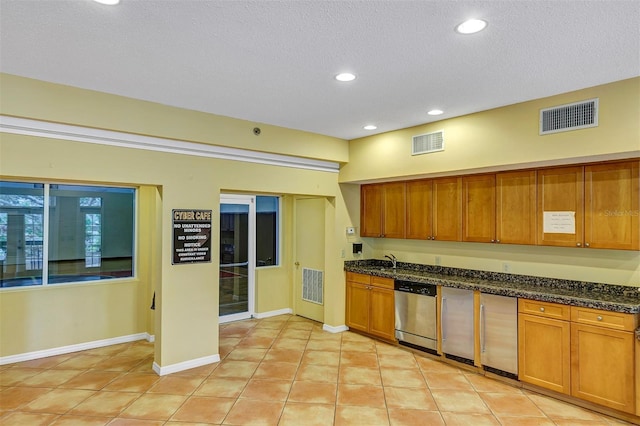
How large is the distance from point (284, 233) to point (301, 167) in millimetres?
1733

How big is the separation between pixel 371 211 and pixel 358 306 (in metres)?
1.42

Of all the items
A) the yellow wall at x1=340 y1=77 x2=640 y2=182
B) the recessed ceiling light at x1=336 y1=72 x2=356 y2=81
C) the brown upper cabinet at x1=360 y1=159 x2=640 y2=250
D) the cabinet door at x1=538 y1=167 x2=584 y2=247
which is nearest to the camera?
the recessed ceiling light at x1=336 y1=72 x2=356 y2=81

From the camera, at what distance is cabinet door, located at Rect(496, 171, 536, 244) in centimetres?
393

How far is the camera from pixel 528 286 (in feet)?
13.2

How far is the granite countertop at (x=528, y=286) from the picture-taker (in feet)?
10.8

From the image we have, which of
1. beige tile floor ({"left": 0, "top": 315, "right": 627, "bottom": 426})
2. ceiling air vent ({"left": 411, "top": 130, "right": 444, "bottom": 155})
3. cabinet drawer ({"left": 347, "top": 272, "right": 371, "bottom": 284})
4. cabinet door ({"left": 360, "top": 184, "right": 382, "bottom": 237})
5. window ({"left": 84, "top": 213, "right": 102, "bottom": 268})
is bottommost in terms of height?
beige tile floor ({"left": 0, "top": 315, "right": 627, "bottom": 426})

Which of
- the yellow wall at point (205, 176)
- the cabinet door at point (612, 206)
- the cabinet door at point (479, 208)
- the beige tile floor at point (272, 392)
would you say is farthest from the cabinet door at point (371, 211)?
the cabinet door at point (612, 206)

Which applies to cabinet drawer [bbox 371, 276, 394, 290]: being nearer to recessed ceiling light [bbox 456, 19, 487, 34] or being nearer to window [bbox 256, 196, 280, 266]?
window [bbox 256, 196, 280, 266]

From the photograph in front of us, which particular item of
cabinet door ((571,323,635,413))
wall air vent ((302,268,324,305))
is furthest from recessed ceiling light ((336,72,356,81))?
wall air vent ((302,268,324,305))

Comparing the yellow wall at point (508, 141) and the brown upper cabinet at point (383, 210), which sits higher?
the yellow wall at point (508, 141)

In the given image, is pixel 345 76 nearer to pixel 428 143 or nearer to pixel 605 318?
pixel 428 143

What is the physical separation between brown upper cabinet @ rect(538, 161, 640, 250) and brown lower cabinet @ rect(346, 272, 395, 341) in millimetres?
1994

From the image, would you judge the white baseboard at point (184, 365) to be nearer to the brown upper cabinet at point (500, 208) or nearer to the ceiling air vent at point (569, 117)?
the brown upper cabinet at point (500, 208)

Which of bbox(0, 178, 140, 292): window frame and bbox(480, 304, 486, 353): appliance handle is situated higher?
bbox(0, 178, 140, 292): window frame
